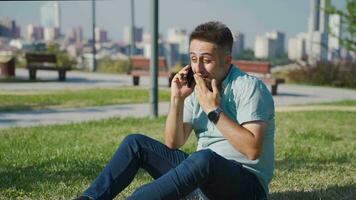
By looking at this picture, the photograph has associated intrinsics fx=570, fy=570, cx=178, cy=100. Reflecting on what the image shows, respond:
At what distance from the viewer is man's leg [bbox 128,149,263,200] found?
9.70 feet

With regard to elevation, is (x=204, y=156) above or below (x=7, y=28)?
below

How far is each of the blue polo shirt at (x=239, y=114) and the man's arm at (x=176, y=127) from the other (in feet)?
0.15

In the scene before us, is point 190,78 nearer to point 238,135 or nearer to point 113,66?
point 238,135

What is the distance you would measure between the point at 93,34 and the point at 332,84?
14.8m

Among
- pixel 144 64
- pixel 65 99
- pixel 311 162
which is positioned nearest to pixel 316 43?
pixel 144 64

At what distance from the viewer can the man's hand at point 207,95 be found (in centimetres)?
303

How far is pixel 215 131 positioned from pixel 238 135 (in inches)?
12.3

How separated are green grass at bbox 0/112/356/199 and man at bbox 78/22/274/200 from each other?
0.96 metres

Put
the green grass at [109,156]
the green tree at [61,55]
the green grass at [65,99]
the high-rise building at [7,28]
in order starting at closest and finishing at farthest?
the green grass at [109,156], the green grass at [65,99], the green tree at [61,55], the high-rise building at [7,28]

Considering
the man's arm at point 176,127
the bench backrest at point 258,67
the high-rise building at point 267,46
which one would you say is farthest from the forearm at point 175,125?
the high-rise building at point 267,46

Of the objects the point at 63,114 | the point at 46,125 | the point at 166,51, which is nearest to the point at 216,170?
the point at 46,125

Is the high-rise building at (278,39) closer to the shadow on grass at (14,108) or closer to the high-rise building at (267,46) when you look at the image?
the high-rise building at (267,46)


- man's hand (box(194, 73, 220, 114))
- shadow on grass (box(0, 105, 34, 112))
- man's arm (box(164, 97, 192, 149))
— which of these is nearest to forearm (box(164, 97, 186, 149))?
man's arm (box(164, 97, 192, 149))

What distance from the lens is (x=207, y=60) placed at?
307 cm
